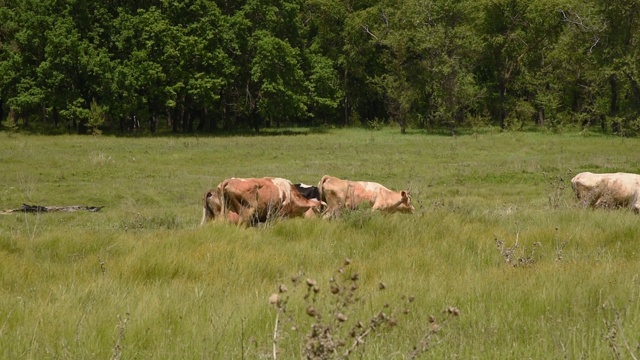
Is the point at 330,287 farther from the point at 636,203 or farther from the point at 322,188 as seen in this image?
the point at 636,203

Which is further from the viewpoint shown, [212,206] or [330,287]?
[212,206]

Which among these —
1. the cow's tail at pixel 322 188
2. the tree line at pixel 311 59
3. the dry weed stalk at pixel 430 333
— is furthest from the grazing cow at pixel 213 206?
the tree line at pixel 311 59

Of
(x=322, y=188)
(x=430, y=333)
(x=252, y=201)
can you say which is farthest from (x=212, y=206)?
(x=430, y=333)

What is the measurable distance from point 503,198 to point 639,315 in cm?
1348

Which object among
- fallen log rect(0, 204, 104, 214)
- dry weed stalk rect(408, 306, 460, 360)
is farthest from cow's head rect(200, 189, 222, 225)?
dry weed stalk rect(408, 306, 460, 360)

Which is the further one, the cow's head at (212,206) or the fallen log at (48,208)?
the fallen log at (48,208)

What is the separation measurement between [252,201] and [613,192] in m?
7.39

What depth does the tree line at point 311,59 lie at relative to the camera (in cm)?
4369

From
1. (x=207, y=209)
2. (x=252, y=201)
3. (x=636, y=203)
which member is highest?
(x=252, y=201)

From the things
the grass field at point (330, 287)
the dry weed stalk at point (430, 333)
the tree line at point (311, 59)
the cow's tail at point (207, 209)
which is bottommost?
the cow's tail at point (207, 209)

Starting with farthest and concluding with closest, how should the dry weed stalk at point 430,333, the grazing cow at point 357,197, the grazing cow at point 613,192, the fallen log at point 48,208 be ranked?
the fallen log at point 48,208, the grazing cow at point 613,192, the grazing cow at point 357,197, the dry weed stalk at point 430,333

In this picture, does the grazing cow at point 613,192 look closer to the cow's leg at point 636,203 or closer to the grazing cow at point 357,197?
the cow's leg at point 636,203

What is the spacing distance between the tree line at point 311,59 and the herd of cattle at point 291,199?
109ft

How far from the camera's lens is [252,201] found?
1164 centimetres
